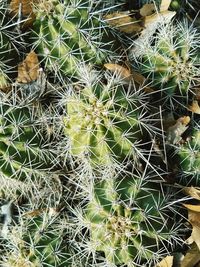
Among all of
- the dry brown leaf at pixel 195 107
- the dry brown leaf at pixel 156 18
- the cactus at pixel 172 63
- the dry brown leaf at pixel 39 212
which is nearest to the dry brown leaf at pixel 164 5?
the dry brown leaf at pixel 156 18

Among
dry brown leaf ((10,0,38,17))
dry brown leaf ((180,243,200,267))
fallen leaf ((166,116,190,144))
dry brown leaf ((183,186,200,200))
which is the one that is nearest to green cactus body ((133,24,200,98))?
fallen leaf ((166,116,190,144))

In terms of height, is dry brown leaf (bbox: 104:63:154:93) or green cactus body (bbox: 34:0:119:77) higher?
green cactus body (bbox: 34:0:119:77)

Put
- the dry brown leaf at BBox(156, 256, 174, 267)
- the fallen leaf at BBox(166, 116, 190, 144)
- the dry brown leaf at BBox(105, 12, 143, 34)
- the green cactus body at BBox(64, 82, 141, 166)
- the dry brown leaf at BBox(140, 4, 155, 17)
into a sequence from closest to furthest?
the green cactus body at BBox(64, 82, 141, 166), the dry brown leaf at BBox(156, 256, 174, 267), the fallen leaf at BBox(166, 116, 190, 144), the dry brown leaf at BBox(105, 12, 143, 34), the dry brown leaf at BBox(140, 4, 155, 17)

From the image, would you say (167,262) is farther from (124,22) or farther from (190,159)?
(124,22)

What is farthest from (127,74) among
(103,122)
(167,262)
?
(167,262)

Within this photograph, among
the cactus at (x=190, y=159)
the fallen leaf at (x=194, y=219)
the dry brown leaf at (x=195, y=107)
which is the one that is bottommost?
the fallen leaf at (x=194, y=219)

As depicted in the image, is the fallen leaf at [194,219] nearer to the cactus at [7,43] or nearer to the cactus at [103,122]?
the cactus at [103,122]

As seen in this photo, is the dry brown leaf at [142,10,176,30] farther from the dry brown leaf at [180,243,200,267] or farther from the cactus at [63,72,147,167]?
the dry brown leaf at [180,243,200,267]
